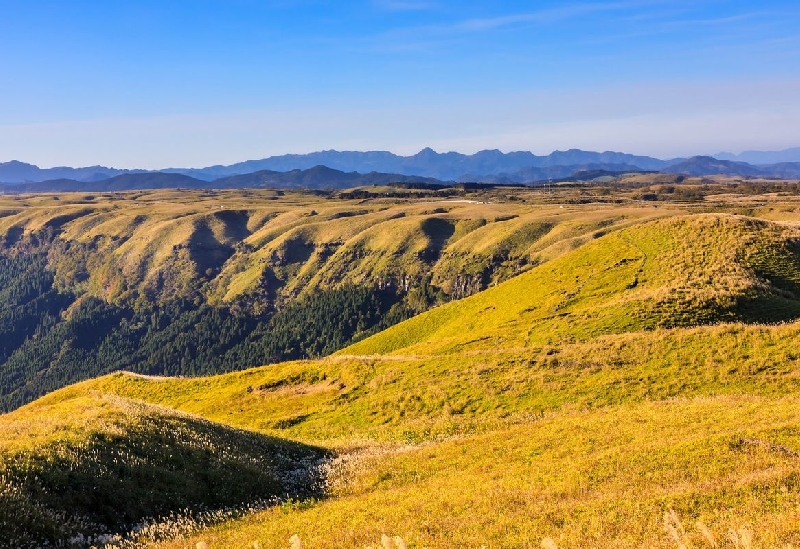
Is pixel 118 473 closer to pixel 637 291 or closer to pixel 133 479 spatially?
pixel 133 479

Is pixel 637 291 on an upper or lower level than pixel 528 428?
upper

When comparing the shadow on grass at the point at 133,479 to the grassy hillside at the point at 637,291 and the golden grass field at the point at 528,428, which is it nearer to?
the golden grass field at the point at 528,428

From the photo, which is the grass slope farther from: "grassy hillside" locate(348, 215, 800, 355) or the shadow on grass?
"grassy hillside" locate(348, 215, 800, 355)

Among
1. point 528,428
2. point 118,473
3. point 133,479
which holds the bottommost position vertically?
point 528,428

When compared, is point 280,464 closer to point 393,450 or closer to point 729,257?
point 393,450

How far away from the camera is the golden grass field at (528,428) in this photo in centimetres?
1451

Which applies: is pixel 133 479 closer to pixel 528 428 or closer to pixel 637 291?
pixel 528 428

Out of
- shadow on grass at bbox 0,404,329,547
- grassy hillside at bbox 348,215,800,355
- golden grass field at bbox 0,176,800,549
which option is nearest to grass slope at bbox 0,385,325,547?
shadow on grass at bbox 0,404,329,547

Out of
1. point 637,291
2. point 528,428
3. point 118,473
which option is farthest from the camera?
point 637,291

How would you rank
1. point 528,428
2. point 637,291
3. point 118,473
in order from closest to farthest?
point 118,473
point 528,428
point 637,291

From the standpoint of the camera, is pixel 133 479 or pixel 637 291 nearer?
pixel 133 479

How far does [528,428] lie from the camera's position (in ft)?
95.1

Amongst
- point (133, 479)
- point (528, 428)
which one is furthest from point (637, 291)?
point (133, 479)

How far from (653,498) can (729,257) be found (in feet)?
207
